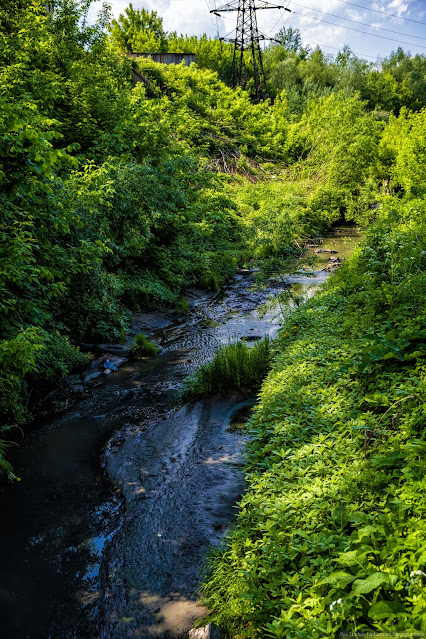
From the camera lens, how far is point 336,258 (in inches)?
795

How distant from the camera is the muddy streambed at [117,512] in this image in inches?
159

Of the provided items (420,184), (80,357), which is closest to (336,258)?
(420,184)

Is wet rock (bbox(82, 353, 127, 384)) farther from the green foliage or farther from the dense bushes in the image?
the dense bushes

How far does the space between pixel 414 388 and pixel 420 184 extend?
64.2ft

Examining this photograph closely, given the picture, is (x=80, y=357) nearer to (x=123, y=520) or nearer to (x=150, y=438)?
(x=150, y=438)

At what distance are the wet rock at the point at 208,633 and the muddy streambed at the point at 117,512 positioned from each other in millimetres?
199

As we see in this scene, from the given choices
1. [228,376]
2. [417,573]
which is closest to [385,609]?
[417,573]

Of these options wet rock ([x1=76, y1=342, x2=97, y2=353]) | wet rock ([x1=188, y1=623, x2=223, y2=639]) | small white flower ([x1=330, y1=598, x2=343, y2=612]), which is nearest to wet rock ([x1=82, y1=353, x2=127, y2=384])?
wet rock ([x1=76, y1=342, x2=97, y2=353])

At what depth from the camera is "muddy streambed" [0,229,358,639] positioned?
404 centimetres

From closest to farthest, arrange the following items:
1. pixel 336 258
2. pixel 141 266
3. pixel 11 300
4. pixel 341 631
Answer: pixel 341 631
pixel 11 300
pixel 141 266
pixel 336 258

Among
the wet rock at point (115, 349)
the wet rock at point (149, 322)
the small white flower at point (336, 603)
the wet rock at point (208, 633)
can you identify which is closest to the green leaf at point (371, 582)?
the small white flower at point (336, 603)

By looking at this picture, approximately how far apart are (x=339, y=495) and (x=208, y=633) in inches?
62.9

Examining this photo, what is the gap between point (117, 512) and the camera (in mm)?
5355

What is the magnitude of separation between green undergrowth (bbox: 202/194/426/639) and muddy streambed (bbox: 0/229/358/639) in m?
0.54
